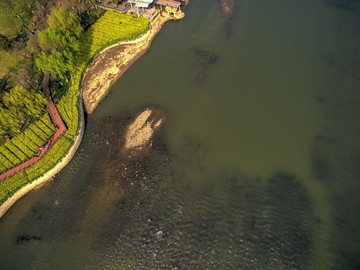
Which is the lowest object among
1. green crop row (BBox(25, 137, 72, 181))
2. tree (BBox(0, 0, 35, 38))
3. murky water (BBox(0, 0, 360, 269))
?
murky water (BBox(0, 0, 360, 269))

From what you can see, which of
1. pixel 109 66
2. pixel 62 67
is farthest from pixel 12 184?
pixel 109 66

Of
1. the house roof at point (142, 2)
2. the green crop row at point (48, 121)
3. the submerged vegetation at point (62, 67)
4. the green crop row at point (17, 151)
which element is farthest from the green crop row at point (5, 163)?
the house roof at point (142, 2)

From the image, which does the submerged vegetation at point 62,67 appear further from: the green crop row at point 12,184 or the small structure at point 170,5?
the small structure at point 170,5

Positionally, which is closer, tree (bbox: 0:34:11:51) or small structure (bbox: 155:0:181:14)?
tree (bbox: 0:34:11:51)

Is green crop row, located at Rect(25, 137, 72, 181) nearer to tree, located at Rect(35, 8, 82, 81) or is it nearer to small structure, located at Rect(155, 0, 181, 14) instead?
tree, located at Rect(35, 8, 82, 81)

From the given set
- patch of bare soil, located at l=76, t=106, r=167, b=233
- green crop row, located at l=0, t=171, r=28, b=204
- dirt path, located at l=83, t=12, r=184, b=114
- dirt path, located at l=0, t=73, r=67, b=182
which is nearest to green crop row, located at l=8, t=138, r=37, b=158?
dirt path, located at l=0, t=73, r=67, b=182

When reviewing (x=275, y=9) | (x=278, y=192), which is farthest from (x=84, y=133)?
(x=275, y=9)

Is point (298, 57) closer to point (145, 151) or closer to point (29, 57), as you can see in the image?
point (145, 151)
